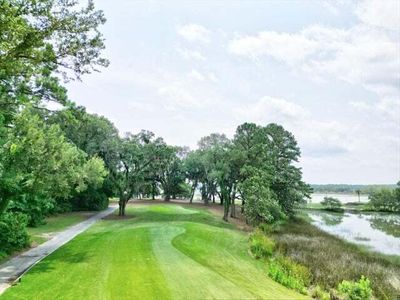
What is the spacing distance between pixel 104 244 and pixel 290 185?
35.3 m

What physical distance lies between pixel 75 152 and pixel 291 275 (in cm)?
1793

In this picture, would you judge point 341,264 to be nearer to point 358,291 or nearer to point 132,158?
point 358,291

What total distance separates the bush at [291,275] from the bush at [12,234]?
14839 millimetres

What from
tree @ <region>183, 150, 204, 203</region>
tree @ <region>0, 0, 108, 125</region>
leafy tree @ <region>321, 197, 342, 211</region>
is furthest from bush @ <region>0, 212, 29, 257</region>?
leafy tree @ <region>321, 197, 342, 211</region>

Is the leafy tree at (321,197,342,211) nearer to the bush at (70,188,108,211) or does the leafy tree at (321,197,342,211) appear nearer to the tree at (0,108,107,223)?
the bush at (70,188,108,211)

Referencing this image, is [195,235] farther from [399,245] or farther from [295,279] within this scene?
[399,245]

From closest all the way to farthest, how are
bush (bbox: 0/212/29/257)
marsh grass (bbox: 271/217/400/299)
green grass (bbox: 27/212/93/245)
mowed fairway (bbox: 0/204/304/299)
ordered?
mowed fairway (bbox: 0/204/304/299), marsh grass (bbox: 271/217/400/299), bush (bbox: 0/212/29/257), green grass (bbox: 27/212/93/245)

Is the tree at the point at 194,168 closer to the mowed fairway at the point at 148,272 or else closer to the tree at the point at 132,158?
the tree at the point at 132,158

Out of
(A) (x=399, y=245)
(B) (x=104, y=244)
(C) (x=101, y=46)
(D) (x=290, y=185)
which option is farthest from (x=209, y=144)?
(C) (x=101, y=46)

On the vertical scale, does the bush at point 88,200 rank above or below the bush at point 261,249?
above

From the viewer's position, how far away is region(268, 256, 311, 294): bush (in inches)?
707

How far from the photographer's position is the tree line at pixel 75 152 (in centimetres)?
989

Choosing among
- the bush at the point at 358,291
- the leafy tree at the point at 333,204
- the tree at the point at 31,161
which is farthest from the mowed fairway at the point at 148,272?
the leafy tree at the point at 333,204

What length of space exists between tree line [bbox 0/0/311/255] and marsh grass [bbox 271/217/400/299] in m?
9.88
